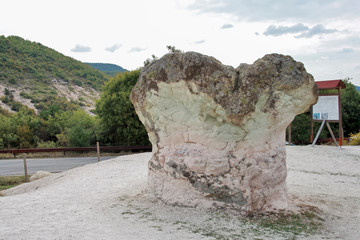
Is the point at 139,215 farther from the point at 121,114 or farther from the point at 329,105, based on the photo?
the point at 121,114

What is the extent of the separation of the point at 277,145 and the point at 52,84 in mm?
48159

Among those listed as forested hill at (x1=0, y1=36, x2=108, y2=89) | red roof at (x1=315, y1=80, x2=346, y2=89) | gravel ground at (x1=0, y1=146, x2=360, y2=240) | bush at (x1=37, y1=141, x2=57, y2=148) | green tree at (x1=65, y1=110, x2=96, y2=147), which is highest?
forested hill at (x1=0, y1=36, x2=108, y2=89)

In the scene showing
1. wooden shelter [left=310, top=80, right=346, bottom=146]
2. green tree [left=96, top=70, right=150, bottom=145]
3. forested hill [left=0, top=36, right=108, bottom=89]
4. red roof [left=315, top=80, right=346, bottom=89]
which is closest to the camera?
red roof [left=315, top=80, right=346, bottom=89]

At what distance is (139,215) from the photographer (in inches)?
248

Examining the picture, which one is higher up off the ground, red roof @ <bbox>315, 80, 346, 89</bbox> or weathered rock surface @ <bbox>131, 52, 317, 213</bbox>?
red roof @ <bbox>315, 80, 346, 89</bbox>

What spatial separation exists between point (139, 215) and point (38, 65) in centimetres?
5244

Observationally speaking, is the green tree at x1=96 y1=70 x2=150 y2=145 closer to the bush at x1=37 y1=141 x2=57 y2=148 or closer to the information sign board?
the bush at x1=37 y1=141 x2=57 y2=148

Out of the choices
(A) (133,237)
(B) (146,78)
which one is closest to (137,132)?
(B) (146,78)

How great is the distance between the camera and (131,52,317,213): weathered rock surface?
6.26 meters

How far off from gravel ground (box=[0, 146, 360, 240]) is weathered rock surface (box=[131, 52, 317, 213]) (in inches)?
16.1

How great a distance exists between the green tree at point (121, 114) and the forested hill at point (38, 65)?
29.4 metres

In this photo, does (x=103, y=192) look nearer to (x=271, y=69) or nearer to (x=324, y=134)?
(x=271, y=69)

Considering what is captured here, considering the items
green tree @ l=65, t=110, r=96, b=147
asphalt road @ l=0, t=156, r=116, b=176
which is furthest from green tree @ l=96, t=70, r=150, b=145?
asphalt road @ l=0, t=156, r=116, b=176

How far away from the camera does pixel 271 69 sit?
20.8 feet
